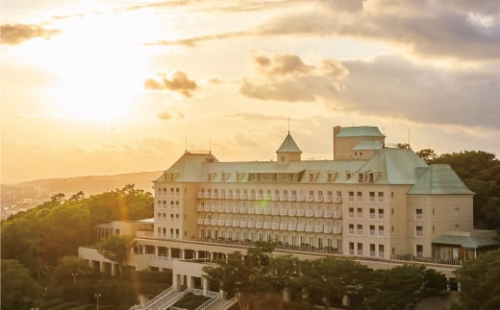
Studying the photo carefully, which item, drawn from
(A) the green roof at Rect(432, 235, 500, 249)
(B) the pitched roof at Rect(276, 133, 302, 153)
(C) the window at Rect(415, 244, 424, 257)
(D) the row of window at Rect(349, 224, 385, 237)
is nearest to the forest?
(A) the green roof at Rect(432, 235, 500, 249)

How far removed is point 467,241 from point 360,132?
2209 cm

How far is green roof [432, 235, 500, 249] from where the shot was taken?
230 feet

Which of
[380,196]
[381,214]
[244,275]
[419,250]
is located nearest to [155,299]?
[244,275]

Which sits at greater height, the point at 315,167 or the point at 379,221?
the point at 315,167

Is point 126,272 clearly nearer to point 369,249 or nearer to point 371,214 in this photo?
point 369,249

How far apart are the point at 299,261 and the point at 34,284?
25.6 meters

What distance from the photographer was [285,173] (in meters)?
89.3

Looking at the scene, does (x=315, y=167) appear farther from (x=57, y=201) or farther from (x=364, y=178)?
Answer: (x=57, y=201)

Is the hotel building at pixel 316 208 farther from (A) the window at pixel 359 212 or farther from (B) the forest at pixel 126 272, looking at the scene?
(B) the forest at pixel 126 272

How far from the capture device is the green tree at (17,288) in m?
73.4

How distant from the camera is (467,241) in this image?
70.9 m

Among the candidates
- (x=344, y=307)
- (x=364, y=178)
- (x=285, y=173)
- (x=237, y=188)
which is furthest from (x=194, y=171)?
(x=344, y=307)

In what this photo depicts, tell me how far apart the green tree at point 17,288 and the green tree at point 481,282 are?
38814 mm

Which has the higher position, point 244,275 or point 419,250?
point 419,250
